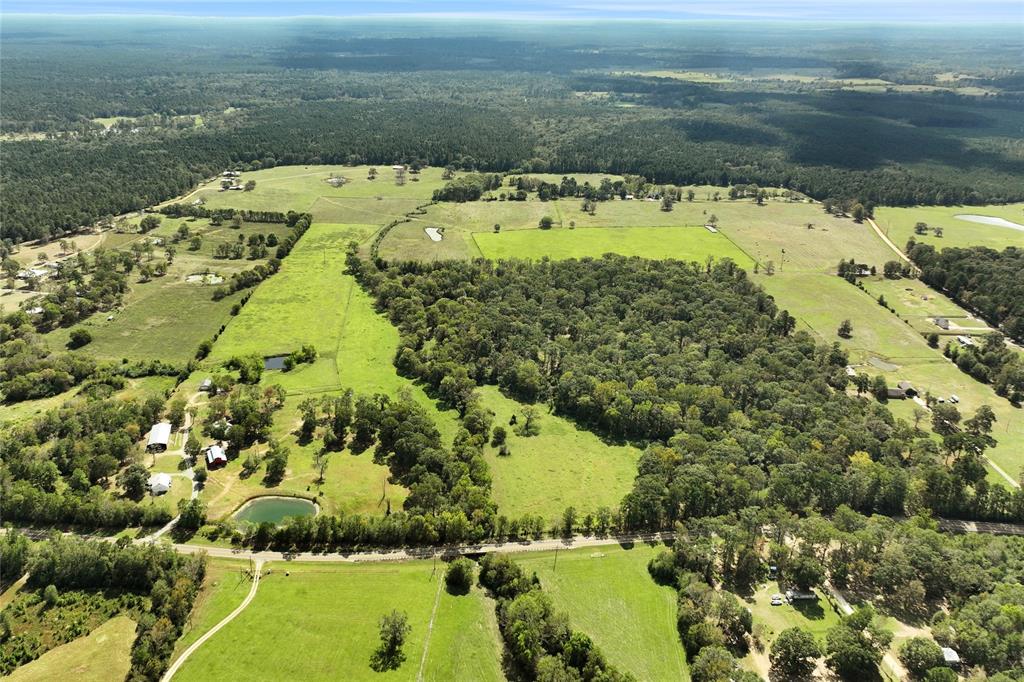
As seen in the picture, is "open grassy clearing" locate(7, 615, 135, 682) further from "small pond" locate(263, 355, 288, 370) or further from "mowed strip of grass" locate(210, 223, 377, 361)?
"mowed strip of grass" locate(210, 223, 377, 361)

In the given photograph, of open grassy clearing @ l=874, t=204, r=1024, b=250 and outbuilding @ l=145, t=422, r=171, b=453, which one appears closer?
outbuilding @ l=145, t=422, r=171, b=453

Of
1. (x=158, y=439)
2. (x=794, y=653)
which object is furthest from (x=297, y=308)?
(x=794, y=653)

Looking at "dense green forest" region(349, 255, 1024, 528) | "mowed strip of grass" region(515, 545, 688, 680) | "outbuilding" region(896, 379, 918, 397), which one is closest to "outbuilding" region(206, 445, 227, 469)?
"dense green forest" region(349, 255, 1024, 528)

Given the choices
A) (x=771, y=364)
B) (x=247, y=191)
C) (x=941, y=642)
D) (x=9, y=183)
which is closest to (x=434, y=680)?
(x=941, y=642)

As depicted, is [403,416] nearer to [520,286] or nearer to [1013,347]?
[520,286]

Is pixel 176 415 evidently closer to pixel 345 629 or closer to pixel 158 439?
pixel 158 439

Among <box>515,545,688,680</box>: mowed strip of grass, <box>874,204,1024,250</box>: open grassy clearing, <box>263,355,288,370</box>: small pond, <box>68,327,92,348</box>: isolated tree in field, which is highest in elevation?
<box>874,204,1024,250</box>: open grassy clearing

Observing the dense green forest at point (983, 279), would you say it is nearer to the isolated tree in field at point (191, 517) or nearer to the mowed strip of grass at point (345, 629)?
the mowed strip of grass at point (345, 629)
